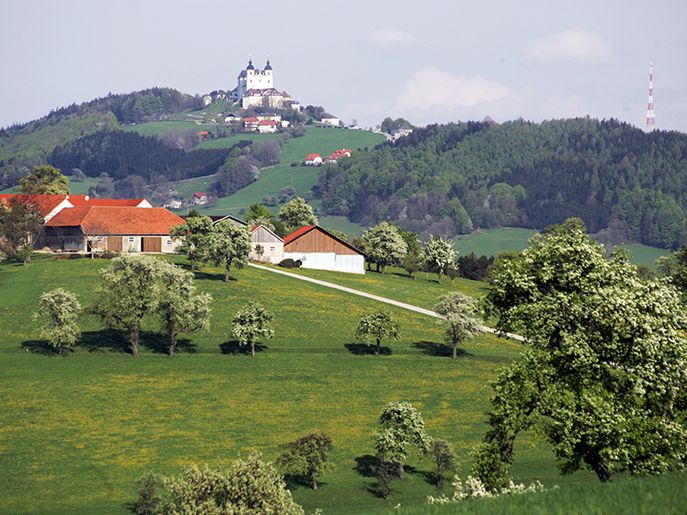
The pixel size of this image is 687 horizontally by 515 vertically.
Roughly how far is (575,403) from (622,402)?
2131 mm

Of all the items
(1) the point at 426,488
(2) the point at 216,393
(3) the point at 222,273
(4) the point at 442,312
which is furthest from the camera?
(3) the point at 222,273

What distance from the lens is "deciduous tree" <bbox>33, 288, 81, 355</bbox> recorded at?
84.4 metres

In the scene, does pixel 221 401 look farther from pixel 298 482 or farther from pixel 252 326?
pixel 298 482

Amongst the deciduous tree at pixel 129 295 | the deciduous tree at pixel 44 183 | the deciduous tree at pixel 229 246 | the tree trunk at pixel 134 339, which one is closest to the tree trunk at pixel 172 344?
the deciduous tree at pixel 129 295

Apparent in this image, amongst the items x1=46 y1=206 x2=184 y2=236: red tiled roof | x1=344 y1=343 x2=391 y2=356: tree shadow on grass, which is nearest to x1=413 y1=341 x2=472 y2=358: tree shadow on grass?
x1=344 y1=343 x2=391 y2=356: tree shadow on grass

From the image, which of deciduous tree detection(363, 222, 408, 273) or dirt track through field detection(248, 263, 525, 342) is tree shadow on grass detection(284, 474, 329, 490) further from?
deciduous tree detection(363, 222, 408, 273)

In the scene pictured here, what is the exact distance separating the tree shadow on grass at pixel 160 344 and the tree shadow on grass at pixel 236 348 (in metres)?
2.72

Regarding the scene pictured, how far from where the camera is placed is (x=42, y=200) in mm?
157625

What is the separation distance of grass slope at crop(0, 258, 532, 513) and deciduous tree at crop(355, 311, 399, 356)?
247cm

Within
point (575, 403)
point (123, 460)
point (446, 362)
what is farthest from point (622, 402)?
point (446, 362)

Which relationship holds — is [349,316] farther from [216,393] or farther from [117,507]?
[117,507]

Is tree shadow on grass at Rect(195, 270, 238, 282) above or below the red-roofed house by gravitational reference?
below

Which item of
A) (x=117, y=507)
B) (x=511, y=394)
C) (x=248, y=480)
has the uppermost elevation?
(x=511, y=394)

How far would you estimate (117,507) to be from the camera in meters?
52.6
